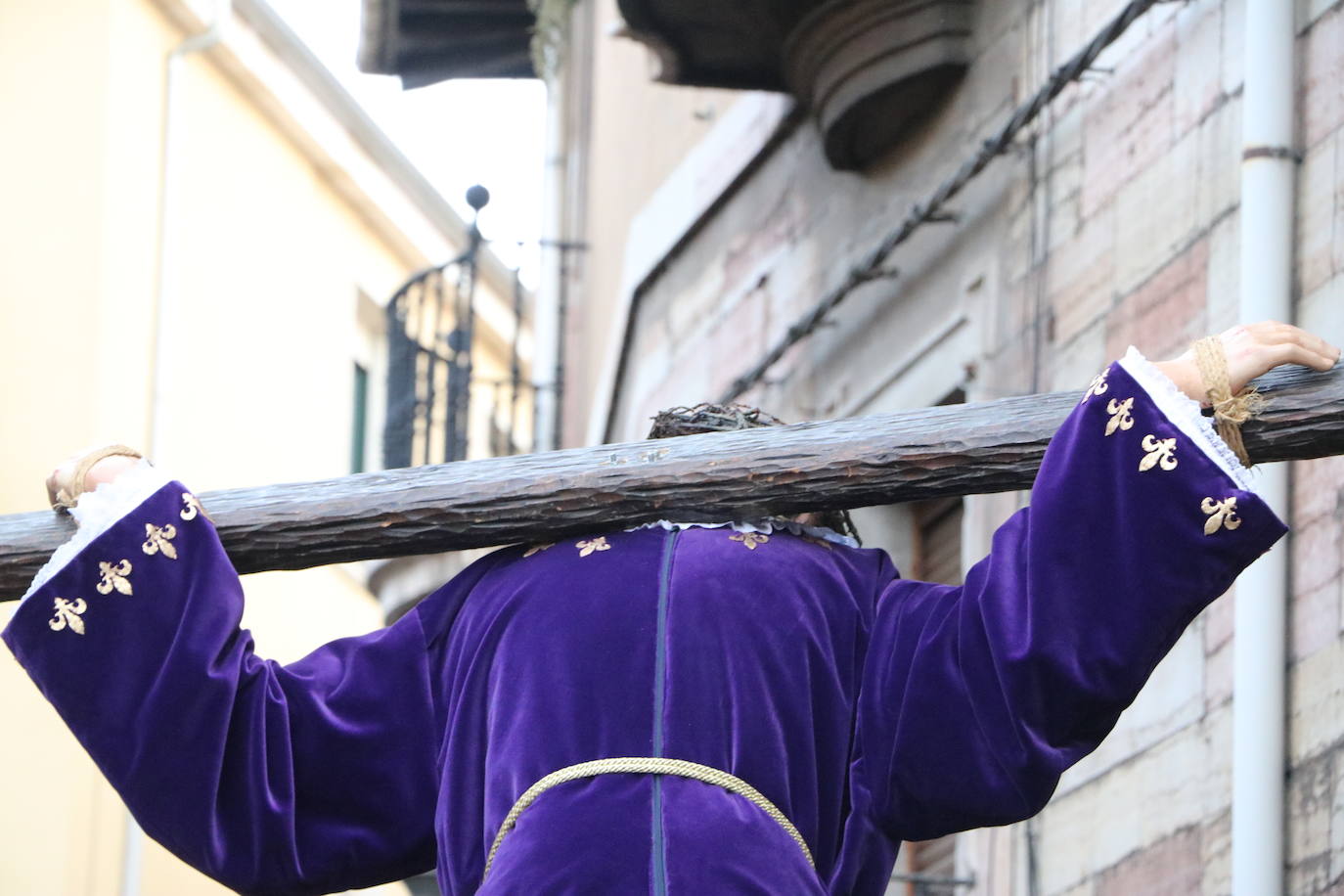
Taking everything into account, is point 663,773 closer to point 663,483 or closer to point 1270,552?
point 663,483

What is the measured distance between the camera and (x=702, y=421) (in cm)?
480

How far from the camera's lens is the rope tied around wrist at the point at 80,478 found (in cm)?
472

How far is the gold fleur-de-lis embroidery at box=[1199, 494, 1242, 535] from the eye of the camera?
13.4 feet

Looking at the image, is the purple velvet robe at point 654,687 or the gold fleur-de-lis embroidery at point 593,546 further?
the gold fleur-de-lis embroidery at point 593,546

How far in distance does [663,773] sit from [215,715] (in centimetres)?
76

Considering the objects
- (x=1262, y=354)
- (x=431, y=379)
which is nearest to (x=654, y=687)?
(x=1262, y=354)

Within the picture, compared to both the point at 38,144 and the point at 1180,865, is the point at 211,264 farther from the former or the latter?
the point at 1180,865

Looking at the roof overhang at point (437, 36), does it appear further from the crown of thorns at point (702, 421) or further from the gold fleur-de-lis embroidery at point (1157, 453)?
the gold fleur-de-lis embroidery at point (1157, 453)

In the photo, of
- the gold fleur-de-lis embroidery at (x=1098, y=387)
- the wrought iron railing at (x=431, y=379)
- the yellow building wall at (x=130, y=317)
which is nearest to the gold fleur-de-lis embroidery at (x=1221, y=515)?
the gold fleur-de-lis embroidery at (x=1098, y=387)

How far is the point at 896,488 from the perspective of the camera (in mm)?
4469

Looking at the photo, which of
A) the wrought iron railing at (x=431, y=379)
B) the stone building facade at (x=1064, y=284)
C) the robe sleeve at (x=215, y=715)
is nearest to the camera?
the robe sleeve at (x=215, y=715)

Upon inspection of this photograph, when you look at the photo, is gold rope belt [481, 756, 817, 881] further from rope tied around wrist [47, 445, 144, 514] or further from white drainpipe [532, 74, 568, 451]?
white drainpipe [532, 74, 568, 451]

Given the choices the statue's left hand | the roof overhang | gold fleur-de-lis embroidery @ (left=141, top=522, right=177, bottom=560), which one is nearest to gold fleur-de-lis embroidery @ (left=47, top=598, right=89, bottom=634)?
gold fleur-de-lis embroidery @ (left=141, top=522, right=177, bottom=560)

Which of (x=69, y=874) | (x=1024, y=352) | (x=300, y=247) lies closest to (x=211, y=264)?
(x=300, y=247)
